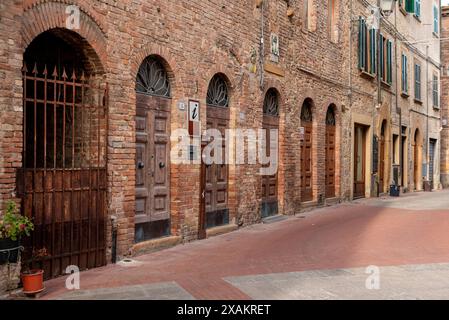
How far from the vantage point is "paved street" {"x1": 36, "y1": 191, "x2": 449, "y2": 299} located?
629 centimetres

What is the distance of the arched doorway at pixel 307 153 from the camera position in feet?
49.8

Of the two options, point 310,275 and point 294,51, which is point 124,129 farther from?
point 294,51

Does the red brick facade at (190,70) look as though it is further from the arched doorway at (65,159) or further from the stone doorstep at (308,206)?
the arched doorway at (65,159)

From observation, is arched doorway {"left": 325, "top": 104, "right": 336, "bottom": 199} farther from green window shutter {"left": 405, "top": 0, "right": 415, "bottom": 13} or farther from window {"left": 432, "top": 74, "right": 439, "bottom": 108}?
window {"left": 432, "top": 74, "right": 439, "bottom": 108}

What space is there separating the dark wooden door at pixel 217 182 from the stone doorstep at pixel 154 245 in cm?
136

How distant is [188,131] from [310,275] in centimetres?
381

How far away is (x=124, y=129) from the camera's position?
8.25 meters

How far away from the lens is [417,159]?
26.3 m

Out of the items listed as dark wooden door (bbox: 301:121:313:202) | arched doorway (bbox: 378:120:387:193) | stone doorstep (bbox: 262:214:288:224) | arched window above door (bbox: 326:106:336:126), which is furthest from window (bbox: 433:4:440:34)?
stone doorstep (bbox: 262:214:288:224)

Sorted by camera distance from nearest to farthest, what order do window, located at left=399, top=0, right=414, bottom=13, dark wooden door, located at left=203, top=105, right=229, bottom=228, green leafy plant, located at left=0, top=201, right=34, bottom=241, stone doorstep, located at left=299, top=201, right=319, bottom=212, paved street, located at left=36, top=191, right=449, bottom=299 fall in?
1. green leafy plant, located at left=0, top=201, right=34, bottom=241
2. paved street, located at left=36, top=191, right=449, bottom=299
3. dark wooden door, located at left=203, top=105, right=229, bottom=228
4. stone doorstep, located at left=299, top=201, right=319, bottom=212
5. window, located at left=399, top=0, right=414, bottom=13

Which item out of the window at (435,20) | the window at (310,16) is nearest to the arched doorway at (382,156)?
the window at (310,16)

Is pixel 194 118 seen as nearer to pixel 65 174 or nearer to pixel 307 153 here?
pixel 65 174

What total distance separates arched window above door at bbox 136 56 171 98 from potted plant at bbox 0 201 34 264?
3.33 m

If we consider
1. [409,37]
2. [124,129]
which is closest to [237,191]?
[124,129]
